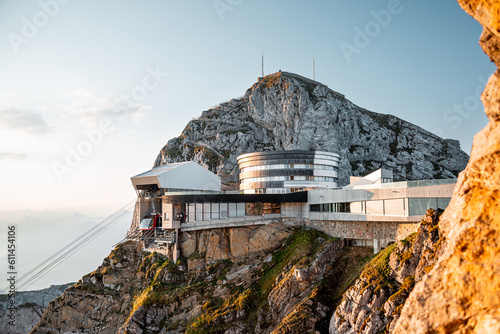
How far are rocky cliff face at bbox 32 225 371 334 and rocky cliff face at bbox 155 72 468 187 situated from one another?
48260mm

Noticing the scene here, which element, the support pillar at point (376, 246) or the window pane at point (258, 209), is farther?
the window pane at point (258, 209)

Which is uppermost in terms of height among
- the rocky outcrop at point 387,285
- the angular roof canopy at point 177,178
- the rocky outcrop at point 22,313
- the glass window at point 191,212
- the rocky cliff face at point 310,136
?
the rocky cliff face at point 310,136

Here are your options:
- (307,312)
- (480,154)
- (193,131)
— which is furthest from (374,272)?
(193,131)

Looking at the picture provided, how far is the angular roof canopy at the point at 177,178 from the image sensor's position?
47.4 meters

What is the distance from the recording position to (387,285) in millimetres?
21625

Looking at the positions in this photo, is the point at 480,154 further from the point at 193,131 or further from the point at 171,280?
the point at 193,131

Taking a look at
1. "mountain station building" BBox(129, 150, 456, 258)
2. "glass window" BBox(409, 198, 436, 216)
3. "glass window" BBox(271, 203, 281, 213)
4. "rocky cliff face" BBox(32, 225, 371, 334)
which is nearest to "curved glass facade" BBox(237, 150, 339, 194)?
"mountain station building" BBox(129, 150, 456, 258)

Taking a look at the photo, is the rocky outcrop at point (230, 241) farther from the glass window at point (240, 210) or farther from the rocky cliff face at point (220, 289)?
the glass window at point (240, 210)

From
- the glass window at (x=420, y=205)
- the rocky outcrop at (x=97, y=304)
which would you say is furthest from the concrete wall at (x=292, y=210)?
the rocky outcrop at (x=97, y=304)

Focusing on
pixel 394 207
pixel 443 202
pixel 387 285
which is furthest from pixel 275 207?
pixel 387 285

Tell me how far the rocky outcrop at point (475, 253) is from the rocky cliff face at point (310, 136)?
80.0 m

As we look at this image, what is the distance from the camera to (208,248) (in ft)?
129

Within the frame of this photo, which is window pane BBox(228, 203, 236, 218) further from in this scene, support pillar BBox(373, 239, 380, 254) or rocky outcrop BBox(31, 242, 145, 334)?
support pillar BBox(373, 239, 380, 254)

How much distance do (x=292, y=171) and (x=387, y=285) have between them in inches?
1263
